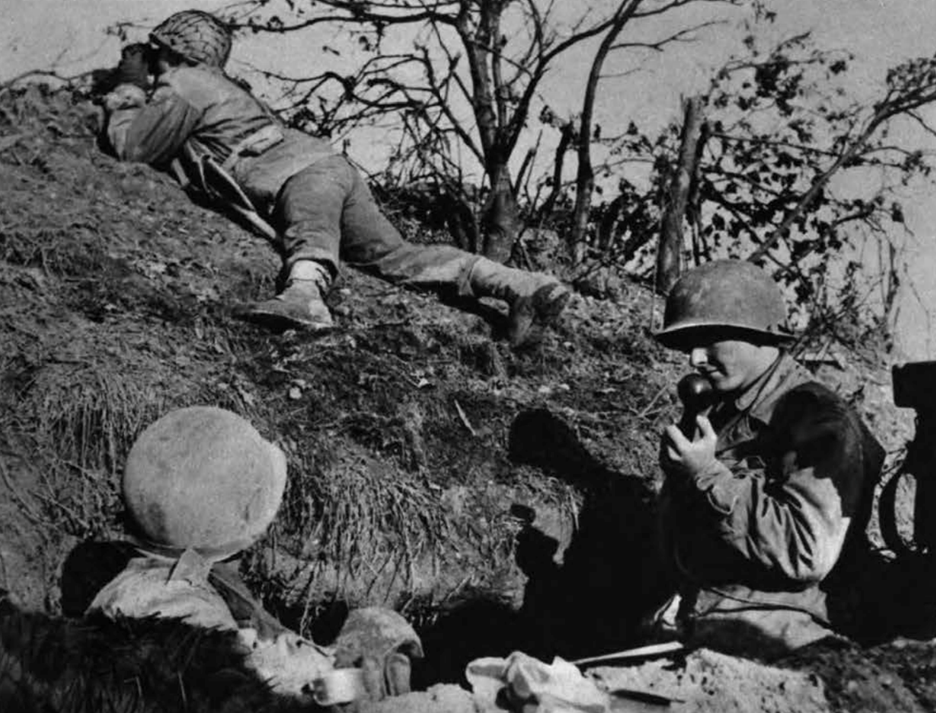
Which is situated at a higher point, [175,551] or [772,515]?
[772,515]

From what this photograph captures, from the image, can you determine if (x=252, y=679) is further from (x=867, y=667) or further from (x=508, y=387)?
(x=508, y=387)

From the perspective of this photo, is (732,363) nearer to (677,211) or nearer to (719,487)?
(719,487)

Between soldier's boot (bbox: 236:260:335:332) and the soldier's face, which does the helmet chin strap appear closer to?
the soldier's face

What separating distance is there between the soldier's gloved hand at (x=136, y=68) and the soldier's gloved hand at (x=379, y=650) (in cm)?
637

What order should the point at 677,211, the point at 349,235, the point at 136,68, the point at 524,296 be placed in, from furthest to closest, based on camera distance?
the point at 677,211, the point at 136,68, the point at 349,235, the point at 524,296

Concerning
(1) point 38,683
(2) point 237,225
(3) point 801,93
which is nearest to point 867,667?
(1) point 38,683

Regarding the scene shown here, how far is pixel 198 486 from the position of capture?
12.8 ft

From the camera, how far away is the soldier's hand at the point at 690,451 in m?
4.01

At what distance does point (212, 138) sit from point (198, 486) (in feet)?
16.1

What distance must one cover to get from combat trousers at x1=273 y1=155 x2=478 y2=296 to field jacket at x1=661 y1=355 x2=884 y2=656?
3.56m

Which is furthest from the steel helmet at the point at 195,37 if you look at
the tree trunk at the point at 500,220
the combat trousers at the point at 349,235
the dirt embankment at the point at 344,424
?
the tree trunk at the point at 500,220

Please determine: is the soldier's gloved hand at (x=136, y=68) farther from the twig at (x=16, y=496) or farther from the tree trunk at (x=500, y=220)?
the twig at (x=16, y=496)

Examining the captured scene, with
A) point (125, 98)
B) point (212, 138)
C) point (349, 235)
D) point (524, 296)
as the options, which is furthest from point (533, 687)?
point (125, 98)

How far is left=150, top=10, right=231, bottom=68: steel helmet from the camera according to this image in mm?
8484
